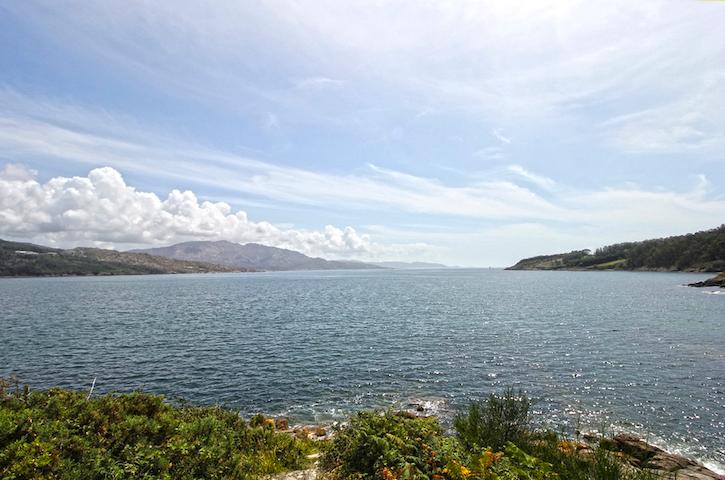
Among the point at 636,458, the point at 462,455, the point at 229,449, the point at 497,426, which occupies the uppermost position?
the point at 462,455

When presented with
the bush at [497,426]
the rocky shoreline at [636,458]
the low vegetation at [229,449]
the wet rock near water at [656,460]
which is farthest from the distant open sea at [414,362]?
the low vegetation at [229,449]

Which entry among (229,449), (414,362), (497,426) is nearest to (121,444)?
(229,449)

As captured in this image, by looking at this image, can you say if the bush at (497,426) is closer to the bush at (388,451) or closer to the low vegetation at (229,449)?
the low vegetation at (229,449)

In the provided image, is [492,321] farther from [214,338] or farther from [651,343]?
[214,338]

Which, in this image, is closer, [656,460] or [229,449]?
[229,449]

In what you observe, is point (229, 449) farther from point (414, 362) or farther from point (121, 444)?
point (414, 362)

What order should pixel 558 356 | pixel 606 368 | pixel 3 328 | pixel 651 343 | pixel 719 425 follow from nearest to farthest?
pixel 719 425 → pixel 606 368 → pixel 558 356 → pixel 651 343 → pixel 3 328

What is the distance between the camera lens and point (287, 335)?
5853cm

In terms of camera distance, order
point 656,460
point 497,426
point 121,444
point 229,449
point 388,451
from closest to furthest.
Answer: point 388,451 < point 121,444 < point 229,449 < point 497,426 < point 656,460

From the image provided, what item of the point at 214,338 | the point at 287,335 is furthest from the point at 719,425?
the point at 214,338

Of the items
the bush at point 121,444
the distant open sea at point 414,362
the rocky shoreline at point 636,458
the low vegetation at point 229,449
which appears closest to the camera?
the bush at point 121,444

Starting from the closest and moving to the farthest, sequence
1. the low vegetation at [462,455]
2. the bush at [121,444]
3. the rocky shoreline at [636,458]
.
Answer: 1. the bush at [121,444]
2. the low vegetation at [462,455]
3. the rocky shoreline at [636,458]

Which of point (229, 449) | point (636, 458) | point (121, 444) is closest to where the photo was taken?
point (121, 444)

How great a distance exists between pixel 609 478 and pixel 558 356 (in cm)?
3512
